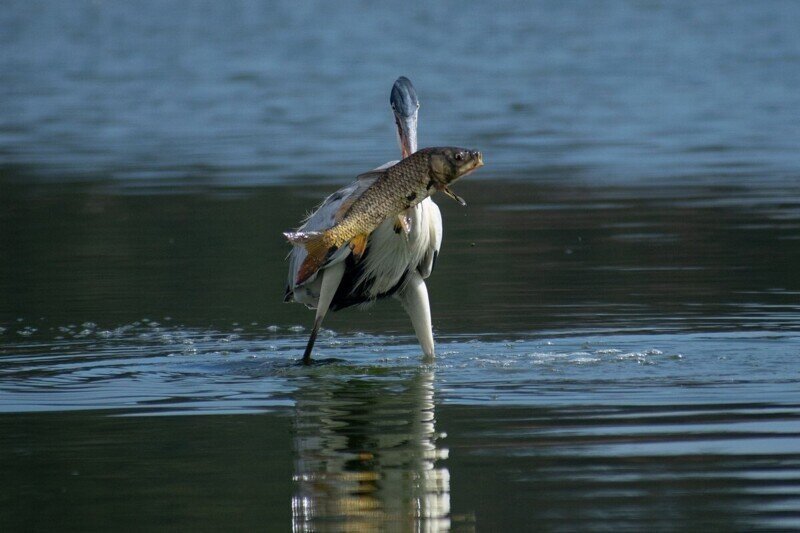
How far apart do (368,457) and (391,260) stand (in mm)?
2731

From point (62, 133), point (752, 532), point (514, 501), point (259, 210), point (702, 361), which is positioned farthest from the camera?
point (62, 133)

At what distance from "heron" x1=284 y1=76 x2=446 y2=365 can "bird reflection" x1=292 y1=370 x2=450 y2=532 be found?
61 centimetres

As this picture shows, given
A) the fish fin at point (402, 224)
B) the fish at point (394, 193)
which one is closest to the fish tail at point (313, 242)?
the fish at point (394, 193)

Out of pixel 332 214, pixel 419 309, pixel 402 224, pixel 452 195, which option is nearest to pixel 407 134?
pixel 402 224

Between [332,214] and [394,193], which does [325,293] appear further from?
[394,193]

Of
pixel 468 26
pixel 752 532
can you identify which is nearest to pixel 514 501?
pixel 752 532

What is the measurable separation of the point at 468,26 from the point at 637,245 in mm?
39962

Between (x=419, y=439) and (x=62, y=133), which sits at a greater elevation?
(x=62, y=133)

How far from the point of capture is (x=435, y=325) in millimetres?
12484

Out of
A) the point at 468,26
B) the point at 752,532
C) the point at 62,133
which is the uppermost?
the point at 468,26

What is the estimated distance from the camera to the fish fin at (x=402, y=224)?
33.3 feet

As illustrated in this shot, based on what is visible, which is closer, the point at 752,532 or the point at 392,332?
the point at 752,532

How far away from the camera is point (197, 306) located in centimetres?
1342

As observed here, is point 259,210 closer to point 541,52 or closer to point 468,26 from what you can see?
point 541,52
